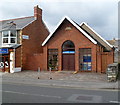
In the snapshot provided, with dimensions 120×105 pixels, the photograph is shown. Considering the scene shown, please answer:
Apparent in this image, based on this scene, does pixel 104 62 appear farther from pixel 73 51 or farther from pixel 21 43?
pixel 21 43

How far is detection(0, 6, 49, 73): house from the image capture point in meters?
21.2

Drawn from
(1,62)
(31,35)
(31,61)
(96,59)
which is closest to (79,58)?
(96,59)

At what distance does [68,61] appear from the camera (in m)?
21.0

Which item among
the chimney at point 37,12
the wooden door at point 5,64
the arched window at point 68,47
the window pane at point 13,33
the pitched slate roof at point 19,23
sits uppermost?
the chimney at point 37,12

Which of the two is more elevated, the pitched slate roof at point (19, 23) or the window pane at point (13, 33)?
the pitched slate roof at point (19, 23)

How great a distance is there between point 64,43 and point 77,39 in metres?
1.92

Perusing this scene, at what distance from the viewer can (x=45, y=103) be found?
6.61 meters

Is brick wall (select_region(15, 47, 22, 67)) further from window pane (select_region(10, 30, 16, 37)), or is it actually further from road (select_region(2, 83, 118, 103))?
road (select_region(2, 83, 118, 103))

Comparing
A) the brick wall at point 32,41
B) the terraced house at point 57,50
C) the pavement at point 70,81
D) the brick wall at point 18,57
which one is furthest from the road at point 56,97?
the brick wall at point 32,41

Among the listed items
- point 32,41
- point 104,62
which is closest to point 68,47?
point 104,62

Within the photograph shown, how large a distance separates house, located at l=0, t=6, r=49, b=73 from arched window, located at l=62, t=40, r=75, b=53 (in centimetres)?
390

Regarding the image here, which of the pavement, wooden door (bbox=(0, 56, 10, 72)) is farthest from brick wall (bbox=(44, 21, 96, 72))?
wooden door (bbox=(0, 56, 10, 72))

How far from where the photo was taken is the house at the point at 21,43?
69.7 feet

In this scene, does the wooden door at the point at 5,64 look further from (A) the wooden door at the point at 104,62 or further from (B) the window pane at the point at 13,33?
(A) the wooden door at the point at 104,62
